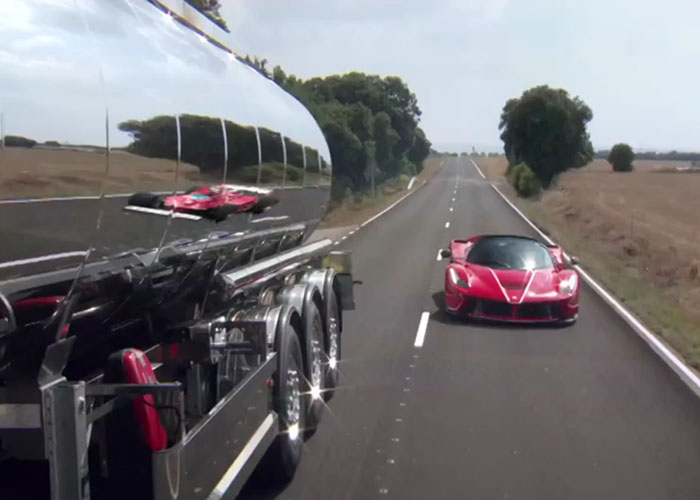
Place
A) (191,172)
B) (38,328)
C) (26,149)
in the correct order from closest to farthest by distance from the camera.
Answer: (26,149) → (38,328) → (191,172)

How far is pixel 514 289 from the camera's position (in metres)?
13.7

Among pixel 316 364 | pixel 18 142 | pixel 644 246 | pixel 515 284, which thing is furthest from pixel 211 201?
pixel 644 246

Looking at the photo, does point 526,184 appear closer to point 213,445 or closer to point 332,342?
point 332,342

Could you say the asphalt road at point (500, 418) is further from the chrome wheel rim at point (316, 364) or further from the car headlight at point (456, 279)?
the car headlight at point (456, 279)

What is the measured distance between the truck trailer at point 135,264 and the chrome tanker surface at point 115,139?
1 cm

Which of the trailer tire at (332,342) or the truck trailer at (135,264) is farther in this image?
the trailer tire at (332,342)

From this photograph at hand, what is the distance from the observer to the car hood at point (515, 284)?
1355cm

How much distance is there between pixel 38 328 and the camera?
3.84 metres

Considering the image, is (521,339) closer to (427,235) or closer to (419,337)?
(419,337)

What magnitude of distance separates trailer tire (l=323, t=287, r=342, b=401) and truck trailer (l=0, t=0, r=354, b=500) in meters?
1.60

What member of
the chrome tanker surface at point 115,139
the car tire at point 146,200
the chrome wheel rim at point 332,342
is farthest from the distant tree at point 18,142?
the chrome wheel rim at point 332,342

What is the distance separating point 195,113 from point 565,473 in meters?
3.92

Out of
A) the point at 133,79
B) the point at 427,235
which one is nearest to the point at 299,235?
the point at 133,79

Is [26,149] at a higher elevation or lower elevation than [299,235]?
higher
